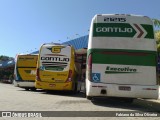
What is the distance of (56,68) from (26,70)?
A: 598 centimetres

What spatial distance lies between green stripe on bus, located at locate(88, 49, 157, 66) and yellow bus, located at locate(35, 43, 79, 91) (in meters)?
7.52

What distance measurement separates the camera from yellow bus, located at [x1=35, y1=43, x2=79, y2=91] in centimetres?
2200

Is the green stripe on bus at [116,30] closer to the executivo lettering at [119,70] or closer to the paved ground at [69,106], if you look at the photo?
the executivo lettering at [119,70]

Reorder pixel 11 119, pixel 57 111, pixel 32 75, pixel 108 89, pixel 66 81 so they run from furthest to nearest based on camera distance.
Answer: pixel 32 75 → pixel 66 81 → pixel 108 89 → pixel 57 111 → pixel 11 119

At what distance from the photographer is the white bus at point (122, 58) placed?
14.2 m

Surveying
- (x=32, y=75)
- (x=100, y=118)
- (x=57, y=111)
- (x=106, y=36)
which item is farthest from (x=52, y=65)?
(x=100, y=118)

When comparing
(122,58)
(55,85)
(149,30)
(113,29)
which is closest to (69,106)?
(122,58)

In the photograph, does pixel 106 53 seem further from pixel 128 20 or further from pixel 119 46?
pixel 128 20

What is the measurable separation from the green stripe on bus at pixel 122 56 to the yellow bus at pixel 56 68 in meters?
7.52

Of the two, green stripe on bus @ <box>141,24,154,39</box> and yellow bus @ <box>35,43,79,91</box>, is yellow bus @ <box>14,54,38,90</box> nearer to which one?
yellow bus @ <box>35,43,79,91</box>

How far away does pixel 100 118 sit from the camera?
404 inches

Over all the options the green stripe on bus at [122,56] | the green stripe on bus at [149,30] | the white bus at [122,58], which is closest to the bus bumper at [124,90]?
the white bus at [122,58]

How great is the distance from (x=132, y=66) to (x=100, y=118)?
15.1ft

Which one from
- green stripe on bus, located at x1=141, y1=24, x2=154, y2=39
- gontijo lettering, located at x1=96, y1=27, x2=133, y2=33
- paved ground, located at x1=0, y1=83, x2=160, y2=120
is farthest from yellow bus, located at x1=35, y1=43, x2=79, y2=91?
green stripe on bus, located at x1=141, y1=24, x2=154, y2=39
